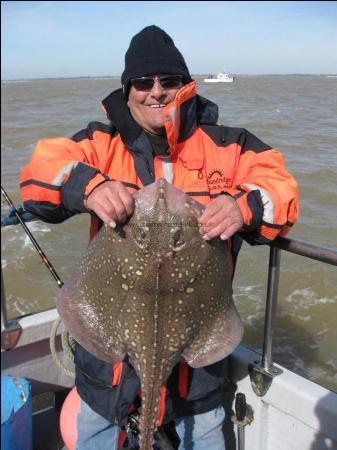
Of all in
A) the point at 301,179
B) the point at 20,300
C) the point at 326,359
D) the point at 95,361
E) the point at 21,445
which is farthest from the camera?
the point at 301,179

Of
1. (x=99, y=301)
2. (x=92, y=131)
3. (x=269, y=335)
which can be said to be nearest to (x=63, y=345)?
(x=99, y=301)

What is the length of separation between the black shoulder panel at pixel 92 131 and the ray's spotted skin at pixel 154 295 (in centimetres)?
72

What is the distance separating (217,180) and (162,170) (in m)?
0.32

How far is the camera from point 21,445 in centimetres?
294

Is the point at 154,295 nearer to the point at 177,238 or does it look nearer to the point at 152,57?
the point at 177,238

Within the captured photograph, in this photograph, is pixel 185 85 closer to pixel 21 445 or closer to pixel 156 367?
pixel 156 367

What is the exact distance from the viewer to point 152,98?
258 cm

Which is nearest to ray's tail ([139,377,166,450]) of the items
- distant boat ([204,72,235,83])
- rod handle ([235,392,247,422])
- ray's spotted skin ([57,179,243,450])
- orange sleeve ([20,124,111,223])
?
ray's spotted skin ([57,179,243,450])


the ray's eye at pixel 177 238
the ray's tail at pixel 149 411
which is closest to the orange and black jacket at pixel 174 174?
the ray's tail at pixel 149 411

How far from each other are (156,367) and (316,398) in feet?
3.37

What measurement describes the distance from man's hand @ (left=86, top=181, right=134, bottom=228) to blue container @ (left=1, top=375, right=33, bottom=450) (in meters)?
1.42

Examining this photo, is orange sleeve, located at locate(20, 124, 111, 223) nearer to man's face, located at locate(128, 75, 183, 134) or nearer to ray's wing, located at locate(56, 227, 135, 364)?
ray's wing, located at locate(56, 227, 135, 364)

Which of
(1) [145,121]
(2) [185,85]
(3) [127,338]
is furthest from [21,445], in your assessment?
(2) [185,85]

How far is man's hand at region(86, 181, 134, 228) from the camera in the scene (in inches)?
76.2
